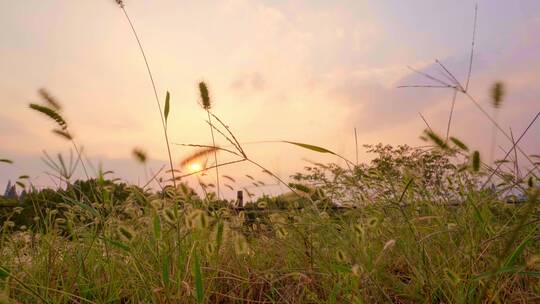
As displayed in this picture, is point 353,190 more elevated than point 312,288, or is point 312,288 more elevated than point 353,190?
point 353,190

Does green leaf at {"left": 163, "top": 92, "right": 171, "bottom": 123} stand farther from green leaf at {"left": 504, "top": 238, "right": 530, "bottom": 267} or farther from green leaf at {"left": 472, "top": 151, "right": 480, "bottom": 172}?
green leaf at {"left": 504, "top": 238, "right": 530, "bottom": 267}

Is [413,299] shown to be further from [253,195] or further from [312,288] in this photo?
[253,195]

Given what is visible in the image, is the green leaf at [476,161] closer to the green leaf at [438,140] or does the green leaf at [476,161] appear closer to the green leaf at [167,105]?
the green leaf at [438,140]

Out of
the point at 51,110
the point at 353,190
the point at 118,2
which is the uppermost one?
the point at 118,2

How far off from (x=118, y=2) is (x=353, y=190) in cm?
169

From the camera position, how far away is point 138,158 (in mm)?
1952

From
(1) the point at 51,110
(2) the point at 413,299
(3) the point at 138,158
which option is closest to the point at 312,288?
(2) the point at 413,299

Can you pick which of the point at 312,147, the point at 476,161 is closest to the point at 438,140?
the point at 476,161

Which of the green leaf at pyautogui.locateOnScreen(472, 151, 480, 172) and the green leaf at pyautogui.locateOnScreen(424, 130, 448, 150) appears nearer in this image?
the green leaf at pyautogui.locateOnScreen(472, 151, 480, 172)

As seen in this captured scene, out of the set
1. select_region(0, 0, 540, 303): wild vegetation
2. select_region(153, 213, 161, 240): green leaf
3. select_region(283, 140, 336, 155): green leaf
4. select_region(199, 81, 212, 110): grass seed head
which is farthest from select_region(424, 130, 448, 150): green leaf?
select_region(153, 213, 161, 240): green leaf

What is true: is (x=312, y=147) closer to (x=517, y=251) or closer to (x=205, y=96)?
(x=517, y=251)

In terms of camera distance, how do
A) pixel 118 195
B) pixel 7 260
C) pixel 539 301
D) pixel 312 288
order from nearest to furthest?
pixel 539 301 → pixel 312 288 → pixel 7 260 → pixel 118 195

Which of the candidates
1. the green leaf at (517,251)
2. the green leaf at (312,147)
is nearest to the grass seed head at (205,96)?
the green leaf at (312,147)

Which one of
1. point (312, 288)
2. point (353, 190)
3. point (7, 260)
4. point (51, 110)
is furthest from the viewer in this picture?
point (353, 190)
